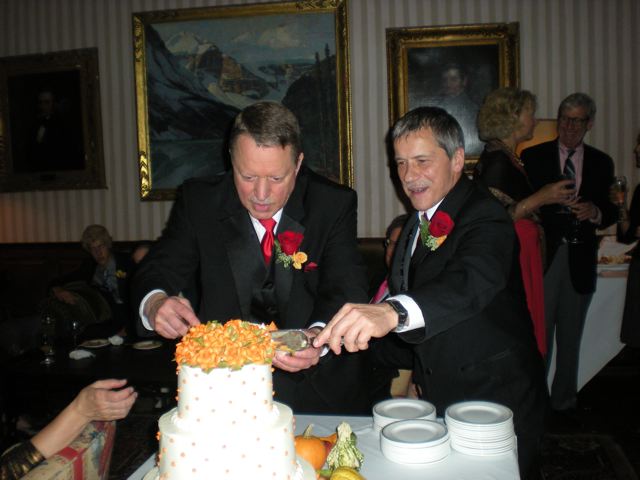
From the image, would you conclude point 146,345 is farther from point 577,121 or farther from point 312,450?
point 577,121

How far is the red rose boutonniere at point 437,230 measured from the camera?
7.39 ft

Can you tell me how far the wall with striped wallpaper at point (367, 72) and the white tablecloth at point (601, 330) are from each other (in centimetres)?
176

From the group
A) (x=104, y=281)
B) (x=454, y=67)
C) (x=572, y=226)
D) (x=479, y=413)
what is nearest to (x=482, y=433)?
(x=479, y=413)

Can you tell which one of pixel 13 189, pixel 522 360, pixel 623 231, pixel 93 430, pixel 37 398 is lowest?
pixel 37 398

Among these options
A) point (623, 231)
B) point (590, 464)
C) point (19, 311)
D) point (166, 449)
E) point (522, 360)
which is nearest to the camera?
point (166, 449)

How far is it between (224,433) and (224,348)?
0.67ft

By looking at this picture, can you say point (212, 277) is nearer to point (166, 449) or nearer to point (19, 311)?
point (166, 449)

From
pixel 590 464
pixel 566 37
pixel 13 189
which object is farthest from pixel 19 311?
pixel 566 37

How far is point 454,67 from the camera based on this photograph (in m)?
6.21

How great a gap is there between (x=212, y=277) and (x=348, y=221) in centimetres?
64

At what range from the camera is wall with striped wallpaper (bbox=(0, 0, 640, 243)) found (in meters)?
6.16

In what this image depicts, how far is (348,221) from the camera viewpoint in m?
2.64

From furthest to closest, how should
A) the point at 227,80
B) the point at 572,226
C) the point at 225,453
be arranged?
the point at 227,80
the point at 572,226
the point at 225,453

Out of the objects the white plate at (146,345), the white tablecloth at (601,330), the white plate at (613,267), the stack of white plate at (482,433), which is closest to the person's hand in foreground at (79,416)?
the stack of white plate at (482,433)
